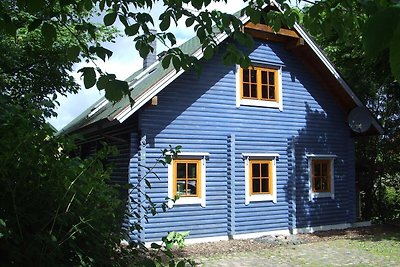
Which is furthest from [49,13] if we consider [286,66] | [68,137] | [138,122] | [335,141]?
[335,141]

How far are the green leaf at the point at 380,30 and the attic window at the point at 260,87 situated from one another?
1186 centimetres

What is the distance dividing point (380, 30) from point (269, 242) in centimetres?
1138

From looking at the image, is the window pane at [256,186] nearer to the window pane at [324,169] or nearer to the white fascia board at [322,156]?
the white fascia board at [322,156]

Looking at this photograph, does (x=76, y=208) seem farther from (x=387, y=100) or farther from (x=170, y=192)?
(x=387, y=100)

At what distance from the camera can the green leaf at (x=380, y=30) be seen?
2.60ft

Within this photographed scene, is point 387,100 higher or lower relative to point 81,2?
higher

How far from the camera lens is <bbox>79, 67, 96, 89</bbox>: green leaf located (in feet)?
7.36

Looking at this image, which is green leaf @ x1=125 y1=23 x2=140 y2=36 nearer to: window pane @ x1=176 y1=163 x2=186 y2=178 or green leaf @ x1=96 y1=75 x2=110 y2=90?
green leaf @ x1=96 y1=75 x2=110 y2=90

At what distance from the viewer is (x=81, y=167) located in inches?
102

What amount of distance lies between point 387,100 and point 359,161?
260cm

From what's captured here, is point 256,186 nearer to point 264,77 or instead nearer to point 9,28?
point 264,77

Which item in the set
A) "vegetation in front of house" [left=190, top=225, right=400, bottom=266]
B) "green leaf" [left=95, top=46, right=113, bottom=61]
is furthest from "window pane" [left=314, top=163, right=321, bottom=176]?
"green leaf" [left=95, top=46, right=113, bottom=61]

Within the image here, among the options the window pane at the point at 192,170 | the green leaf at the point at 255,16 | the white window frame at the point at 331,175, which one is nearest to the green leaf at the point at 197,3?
the green leaf at the point at 255,16

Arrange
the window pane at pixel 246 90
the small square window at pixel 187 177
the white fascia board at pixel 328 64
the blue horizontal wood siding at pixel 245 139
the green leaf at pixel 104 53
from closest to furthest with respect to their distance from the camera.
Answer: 1. the green leaf at pixel 104 53
2. the blue horizontal wood siding at pixel 245 139
3. the small square window at pixel 187 177
4. the window pane at pixel 246 90
5. the white fascia board at pixel 328 64
